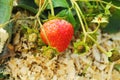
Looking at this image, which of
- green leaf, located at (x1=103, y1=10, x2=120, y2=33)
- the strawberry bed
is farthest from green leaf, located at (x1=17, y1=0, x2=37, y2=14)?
green leaf, located at (x1=103, y1=10, x2=120, y2=33)

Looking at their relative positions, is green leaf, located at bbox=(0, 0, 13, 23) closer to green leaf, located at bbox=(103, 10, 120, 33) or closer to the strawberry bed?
the strawberry bed

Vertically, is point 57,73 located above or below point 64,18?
below

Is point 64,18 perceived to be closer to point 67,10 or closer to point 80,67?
point 67,10

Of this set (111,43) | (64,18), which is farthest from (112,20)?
(64,18)

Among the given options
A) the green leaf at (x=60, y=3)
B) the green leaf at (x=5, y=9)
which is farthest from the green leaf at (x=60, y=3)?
the green leaf at (x=5, y=9)

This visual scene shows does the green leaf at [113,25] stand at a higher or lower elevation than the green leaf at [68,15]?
lower

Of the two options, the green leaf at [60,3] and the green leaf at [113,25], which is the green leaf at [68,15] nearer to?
the green leaf at [60,3]
